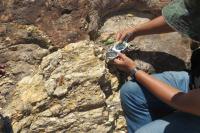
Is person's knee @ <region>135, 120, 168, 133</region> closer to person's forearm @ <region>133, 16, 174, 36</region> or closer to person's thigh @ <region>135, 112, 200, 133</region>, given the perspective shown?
person's thigh @ <region>135, 112, 200, 133</region>

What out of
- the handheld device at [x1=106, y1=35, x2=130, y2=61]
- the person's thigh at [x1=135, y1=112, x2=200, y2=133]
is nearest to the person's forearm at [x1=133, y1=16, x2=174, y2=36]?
the handheld device at [x1=106, y1=35, x2=130, y2=61]

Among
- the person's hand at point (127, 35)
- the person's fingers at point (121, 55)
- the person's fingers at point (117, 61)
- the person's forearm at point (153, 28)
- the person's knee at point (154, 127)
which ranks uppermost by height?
the person's forearm at point (153, 28)

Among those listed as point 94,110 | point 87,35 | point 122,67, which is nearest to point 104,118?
point 94,110

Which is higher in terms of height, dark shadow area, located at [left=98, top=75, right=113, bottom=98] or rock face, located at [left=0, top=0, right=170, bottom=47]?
rock face, located at [left=0, top=0, right=170, bottom=47]

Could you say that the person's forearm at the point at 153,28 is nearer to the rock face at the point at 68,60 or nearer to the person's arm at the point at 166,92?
the rock face at the point at 68,60

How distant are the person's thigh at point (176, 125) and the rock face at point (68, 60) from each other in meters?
0.28

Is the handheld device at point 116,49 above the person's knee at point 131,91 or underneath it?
above

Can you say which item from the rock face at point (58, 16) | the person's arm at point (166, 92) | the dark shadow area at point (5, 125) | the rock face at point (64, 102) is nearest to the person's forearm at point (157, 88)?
the person's arm at point (166, 92)

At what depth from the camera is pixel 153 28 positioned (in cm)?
319

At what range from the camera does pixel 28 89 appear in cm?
309

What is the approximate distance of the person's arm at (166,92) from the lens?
262 cm

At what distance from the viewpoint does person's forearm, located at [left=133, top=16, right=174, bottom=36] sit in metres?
3.17

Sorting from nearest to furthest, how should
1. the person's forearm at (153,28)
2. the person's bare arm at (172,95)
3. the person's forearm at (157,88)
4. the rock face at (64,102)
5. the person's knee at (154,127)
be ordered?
1. the person's bare arm at (172,95)
2. the person's forearm at (157,88)
3. the person's knee at (154,127)
4. the rock face at (64,102)
5. the person's forearm at (153,28)

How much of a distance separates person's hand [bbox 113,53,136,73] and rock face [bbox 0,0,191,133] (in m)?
0.09
